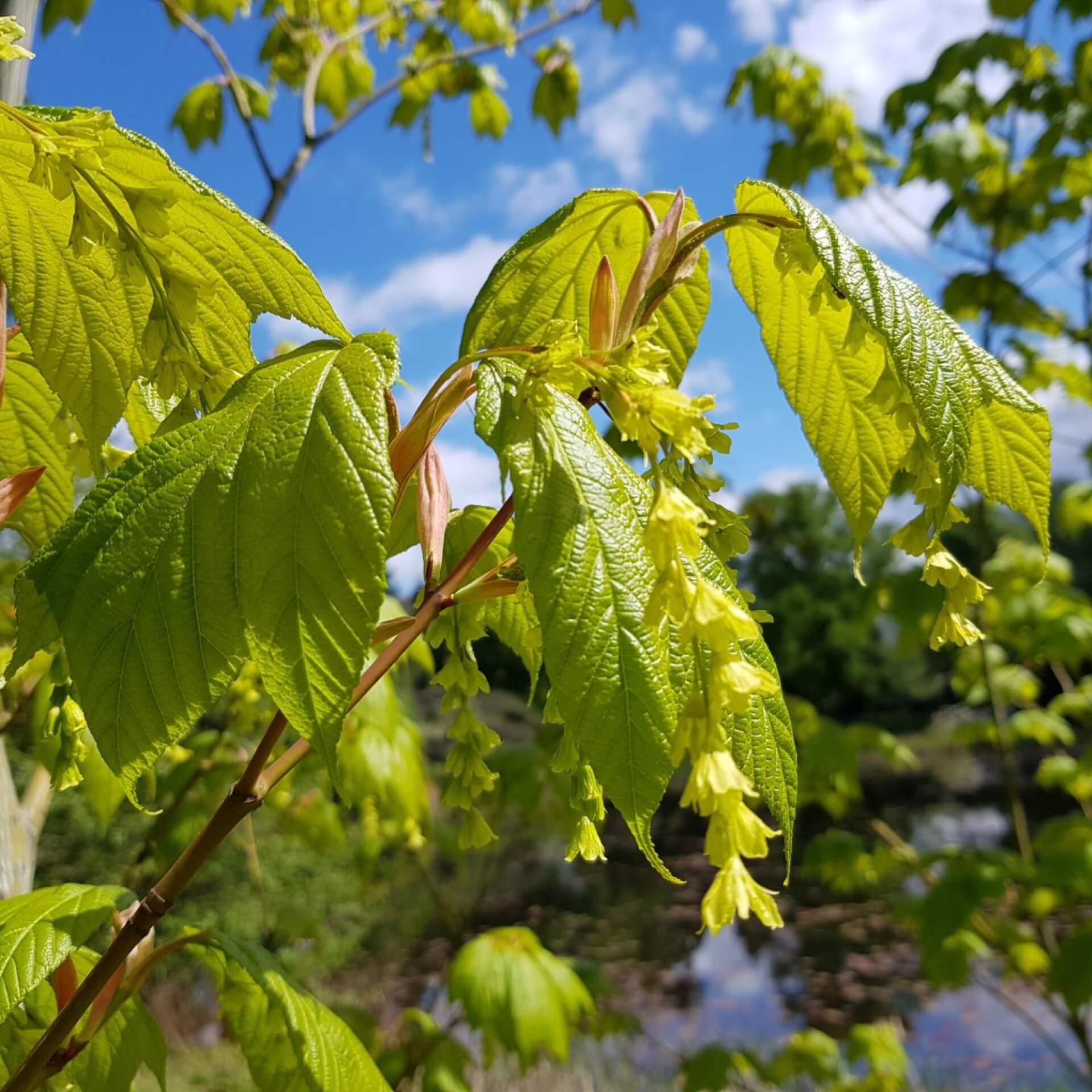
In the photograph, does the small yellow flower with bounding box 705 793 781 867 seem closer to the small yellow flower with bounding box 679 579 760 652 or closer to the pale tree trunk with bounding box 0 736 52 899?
the small yellow flower with bounding box 679 579 760 652

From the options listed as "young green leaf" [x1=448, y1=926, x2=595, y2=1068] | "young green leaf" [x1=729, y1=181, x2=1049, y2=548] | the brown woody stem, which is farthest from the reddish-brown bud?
"young green leaf" [x1=448, y1=926, x2=595, y2=1068]

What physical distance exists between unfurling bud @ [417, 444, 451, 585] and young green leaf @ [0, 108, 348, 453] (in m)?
0.09

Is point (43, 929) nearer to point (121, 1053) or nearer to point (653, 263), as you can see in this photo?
point (121, 1053)

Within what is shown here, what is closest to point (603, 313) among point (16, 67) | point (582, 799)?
point (582, 799)

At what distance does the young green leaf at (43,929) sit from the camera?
23.5 inches

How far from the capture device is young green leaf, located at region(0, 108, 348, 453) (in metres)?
0.52

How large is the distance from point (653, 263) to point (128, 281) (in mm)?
293

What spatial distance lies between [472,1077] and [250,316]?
19.8 ft

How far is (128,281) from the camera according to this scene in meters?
0.52

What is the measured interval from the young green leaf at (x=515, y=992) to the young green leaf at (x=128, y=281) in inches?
90.0

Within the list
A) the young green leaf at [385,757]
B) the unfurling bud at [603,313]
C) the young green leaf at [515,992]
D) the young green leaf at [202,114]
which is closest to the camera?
the unfurling bud at [603,313]

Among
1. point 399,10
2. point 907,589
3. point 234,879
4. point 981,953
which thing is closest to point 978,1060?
point 981,953

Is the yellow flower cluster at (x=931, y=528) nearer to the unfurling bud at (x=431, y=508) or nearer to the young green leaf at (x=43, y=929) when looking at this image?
the unfurling bud at (x=431, y=508)

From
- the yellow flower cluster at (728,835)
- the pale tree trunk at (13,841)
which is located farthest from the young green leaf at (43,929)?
the yellow flower cluster at (728,835)
